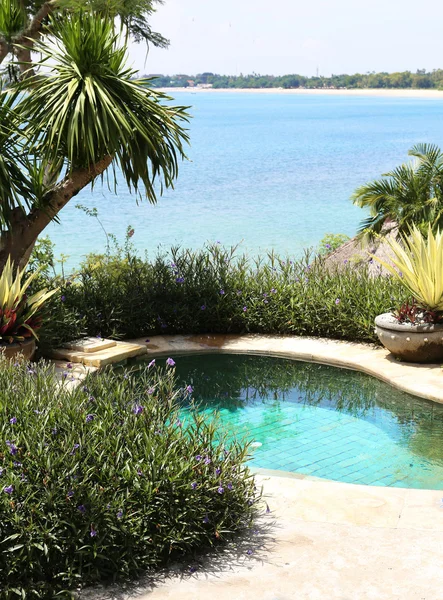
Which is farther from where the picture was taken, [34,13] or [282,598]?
[34,13]

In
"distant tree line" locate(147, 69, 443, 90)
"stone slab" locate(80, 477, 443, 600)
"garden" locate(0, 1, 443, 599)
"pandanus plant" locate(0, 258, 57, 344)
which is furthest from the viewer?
"distant tree line" locate(147, 69, 443, 90)

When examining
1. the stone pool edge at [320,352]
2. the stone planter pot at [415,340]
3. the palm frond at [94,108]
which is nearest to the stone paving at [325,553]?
the stone pool edge at [320,352]

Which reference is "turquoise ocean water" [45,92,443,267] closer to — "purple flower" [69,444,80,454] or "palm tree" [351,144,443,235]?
"palm tree" [351,144,443,235]

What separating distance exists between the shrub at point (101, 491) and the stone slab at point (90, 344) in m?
3.22

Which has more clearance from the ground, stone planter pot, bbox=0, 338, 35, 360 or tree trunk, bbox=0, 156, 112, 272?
tree trunk, bbox=0, 156, 112, 272

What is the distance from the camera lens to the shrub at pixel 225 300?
8.27m

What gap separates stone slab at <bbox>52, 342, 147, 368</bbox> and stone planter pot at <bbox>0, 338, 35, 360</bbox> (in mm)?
551

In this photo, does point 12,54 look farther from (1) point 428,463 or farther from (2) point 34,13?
(1) point 428,463

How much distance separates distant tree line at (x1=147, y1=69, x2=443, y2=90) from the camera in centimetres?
9362

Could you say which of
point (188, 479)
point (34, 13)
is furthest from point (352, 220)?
point (188, 479)

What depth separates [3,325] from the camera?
6.80 meters

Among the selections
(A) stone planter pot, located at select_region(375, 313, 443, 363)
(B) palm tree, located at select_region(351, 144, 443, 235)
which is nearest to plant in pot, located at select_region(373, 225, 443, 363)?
(A) stone planter pot, located at select_region(375, 313, 443, 363)

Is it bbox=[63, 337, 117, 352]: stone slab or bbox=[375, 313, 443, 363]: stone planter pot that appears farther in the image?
bbox=[63, 337, 117, 352]: stone slab

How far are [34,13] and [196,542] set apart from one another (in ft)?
24.7
